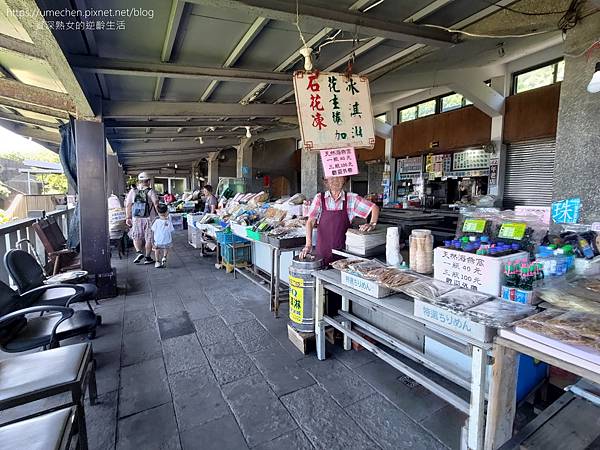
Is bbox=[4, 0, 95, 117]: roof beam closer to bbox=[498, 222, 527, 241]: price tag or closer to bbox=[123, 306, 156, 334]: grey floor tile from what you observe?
bbox=[123, 306, 156, 334]: grey floor tile

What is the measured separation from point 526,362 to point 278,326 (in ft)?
8.20

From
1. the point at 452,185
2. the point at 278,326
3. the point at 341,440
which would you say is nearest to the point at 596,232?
the point at 341,440

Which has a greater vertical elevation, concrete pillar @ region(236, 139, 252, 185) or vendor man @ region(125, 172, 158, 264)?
concrete pillar @ region(236, 139, 252, 185)

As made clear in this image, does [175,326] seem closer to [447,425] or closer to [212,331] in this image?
[212,331]

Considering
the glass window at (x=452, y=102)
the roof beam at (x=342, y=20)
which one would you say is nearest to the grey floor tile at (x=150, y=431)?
the roof beam at (x=342, y=20)

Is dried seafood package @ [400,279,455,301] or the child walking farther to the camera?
the child walking

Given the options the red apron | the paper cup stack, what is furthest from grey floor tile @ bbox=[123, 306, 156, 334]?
the paper cup stack

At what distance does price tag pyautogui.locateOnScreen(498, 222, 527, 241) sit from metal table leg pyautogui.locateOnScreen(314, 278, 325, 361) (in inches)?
60.3

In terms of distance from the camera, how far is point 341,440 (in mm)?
2051

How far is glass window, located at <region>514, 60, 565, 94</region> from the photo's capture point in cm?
653

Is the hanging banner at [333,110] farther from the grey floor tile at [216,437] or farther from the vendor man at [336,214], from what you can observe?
the grey floor tile at [216,437]

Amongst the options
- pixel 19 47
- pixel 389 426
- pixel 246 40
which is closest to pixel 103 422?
pixel 389 426

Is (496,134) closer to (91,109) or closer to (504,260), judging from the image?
(504,260)

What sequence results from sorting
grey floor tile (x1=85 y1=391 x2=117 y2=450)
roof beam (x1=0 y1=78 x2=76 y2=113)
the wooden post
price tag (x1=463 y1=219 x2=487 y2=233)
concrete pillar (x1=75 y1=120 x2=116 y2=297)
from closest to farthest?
the wooden post → grey floor tile (x1=85 y1=391 x2=117 y2=450) → price tag (x1=463 y1=219 x2=487 y2=233) → roof beam (x1=0 y1=78 x2=76 y2=113) → concrete pillar (x1=75 y1=120 x2=116 y2=297)
